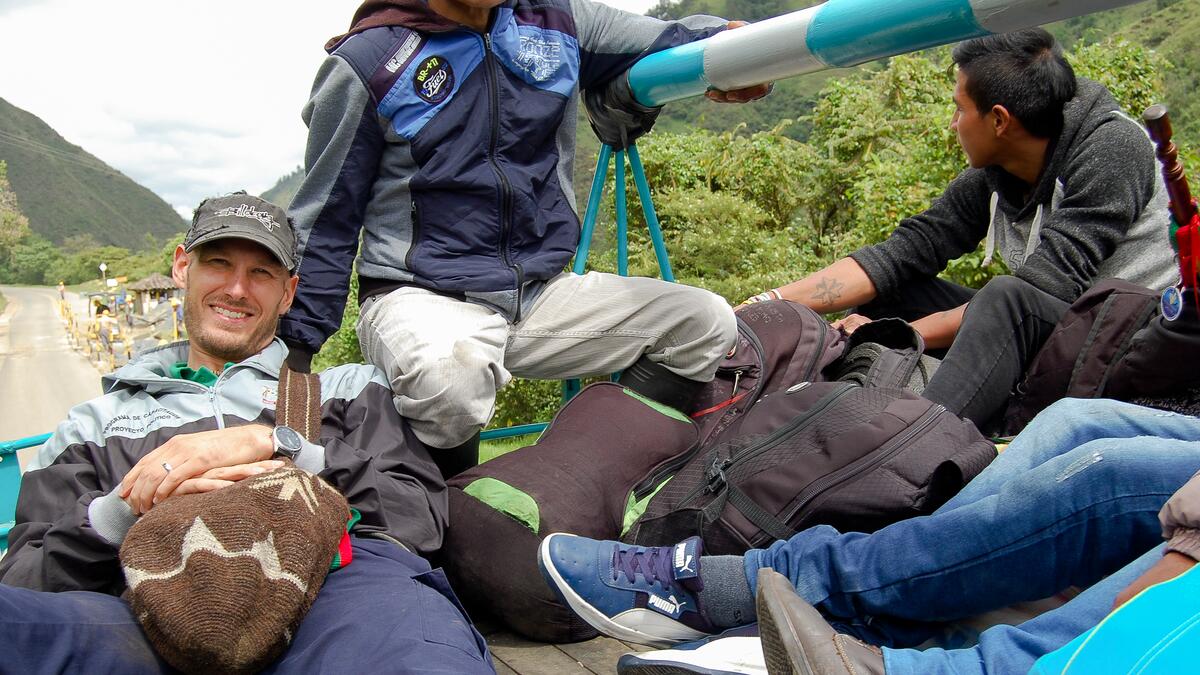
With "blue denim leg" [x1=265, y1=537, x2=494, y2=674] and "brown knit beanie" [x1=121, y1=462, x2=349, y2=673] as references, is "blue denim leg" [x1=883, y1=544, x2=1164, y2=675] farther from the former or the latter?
"brown knit beanie" [x1=121, y1=462, x2=349, y2=673]

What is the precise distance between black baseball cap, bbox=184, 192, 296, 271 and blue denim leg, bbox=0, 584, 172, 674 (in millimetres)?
973

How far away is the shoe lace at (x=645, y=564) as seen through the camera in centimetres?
181

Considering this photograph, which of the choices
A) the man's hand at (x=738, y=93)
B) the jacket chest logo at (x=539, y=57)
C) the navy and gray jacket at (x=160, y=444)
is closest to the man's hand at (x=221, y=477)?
the navy and gray jacket at (x=160, y=444)

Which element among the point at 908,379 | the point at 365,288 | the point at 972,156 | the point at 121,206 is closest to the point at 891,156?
the point at 972,156

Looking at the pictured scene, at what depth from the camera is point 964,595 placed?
1.60 m

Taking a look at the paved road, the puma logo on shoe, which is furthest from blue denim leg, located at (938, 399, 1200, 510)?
the paved road

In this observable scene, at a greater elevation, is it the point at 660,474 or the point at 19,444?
the point at 19,444

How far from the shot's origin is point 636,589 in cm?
182

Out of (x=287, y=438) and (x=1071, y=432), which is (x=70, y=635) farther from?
(x=1071, y=432)

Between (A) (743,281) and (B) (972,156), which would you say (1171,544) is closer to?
(B) (972,156)

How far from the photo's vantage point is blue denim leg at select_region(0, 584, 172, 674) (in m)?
1.46

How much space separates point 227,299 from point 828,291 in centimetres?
194

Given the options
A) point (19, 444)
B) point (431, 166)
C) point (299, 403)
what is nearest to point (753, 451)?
point (299, 403)

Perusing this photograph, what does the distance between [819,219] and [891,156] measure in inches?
65.7
